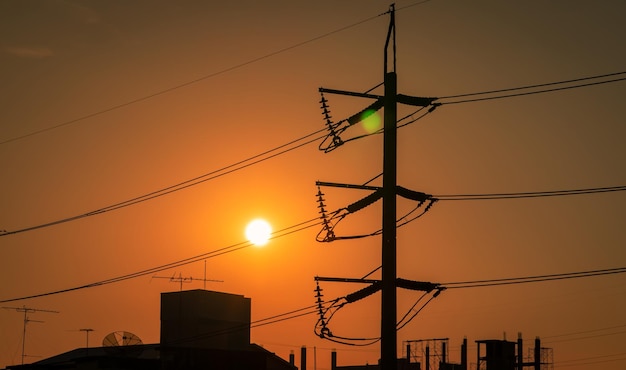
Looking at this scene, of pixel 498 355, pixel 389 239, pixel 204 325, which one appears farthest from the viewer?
pixel 204 325

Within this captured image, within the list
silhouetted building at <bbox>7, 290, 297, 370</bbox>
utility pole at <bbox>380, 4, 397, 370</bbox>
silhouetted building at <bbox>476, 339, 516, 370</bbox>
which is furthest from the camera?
silhouetted building at <bbox>7, 290, 297, 370</bbox>

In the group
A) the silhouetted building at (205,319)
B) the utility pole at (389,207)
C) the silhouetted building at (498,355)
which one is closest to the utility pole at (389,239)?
the utility pole at (389,207)

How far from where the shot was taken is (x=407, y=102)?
4941 cm

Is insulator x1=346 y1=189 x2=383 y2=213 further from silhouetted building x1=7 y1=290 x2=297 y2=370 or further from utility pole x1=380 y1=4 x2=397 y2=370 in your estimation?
silhouetted building x1=7 y1=290 x2=297 y2=370

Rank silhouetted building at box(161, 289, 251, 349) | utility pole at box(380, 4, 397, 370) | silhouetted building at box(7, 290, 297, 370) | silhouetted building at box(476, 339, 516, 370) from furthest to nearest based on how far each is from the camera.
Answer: silhouetted building at box(161, 289, 251, 349) < silhouetted building at box(7, 290, 297, 370) < silhouetted building at box(476, 339, 516, 370) < utility pole at box(380, 4, 397, 370)

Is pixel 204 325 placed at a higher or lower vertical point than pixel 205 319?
lower

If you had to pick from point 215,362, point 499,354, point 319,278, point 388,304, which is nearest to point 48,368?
point 215,362

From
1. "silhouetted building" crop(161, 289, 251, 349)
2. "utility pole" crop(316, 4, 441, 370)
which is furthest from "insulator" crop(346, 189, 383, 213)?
"silhouetted building" crop(161, 289, 251, 349)

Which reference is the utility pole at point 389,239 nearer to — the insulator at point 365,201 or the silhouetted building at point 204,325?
the insulator at point 365,201

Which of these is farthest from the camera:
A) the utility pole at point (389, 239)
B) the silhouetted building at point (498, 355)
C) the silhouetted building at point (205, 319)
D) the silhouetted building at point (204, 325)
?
the silhouetted building at point (205, 319)

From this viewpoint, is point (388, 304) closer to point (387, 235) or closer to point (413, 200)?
point (387, 235)

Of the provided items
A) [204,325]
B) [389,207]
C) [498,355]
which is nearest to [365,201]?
[389,207]

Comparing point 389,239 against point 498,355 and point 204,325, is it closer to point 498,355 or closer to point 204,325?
point 498,355

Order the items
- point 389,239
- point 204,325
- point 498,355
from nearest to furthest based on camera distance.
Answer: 1. point 389,239
2. point 498,355
3. point 204,325
